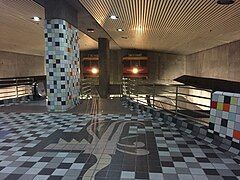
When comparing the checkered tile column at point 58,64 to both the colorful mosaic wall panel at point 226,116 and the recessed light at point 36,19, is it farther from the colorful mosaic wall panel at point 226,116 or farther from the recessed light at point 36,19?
the colorful mosaic wall panel at point 226,116

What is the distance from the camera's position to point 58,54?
5.64m

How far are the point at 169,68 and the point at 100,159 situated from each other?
16.0 m

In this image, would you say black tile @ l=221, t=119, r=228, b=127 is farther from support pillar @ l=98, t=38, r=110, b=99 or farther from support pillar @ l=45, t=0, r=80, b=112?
support pillar @ l=98, t=38, r=110, b=99

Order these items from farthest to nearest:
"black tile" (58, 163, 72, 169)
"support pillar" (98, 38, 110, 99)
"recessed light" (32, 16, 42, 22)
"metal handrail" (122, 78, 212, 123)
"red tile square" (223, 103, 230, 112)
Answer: "support pillar" (98, 38, 110, 99), "recessed light" (32, 16, 42, 22), "metal handrail" (122, 78, 212, 123), "red tile square" (223, 103, 230, 112), "black tile" (58, 163, 72, 169)

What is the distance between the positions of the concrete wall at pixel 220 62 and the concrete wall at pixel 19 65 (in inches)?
472

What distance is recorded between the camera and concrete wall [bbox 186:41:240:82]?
8.94 meters

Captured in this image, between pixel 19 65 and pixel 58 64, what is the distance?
10849mm

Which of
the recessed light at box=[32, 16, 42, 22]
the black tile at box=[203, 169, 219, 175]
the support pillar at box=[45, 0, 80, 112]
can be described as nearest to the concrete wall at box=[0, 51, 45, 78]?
the recessed light at box=[32, 16, 42, 22]

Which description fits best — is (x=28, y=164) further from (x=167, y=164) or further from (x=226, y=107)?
(x=226, y=107)

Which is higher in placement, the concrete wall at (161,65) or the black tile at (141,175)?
the concrete wall at (161,65)

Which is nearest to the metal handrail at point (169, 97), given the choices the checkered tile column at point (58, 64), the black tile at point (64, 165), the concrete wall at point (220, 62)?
the concrete wall at point (220, 62)

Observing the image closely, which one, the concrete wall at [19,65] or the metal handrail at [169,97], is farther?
the concrete wall at [19,65]

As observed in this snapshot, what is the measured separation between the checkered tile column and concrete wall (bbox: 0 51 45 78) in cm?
921

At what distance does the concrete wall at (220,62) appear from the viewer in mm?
8941
